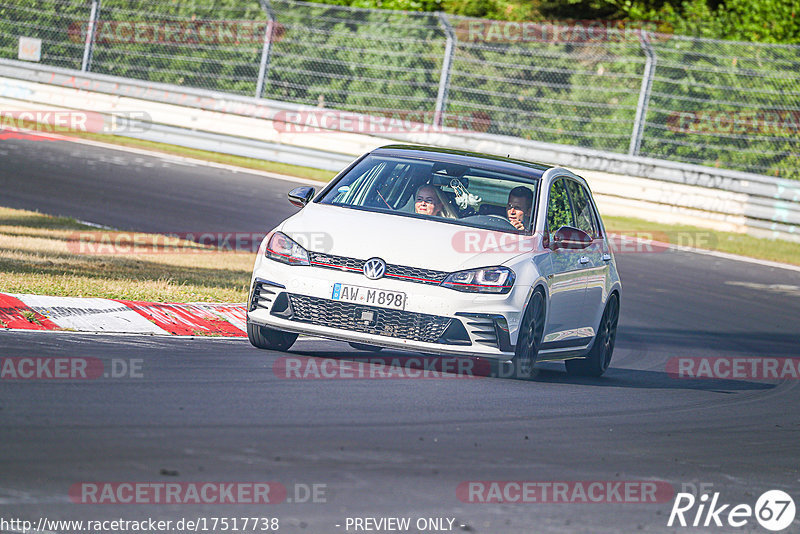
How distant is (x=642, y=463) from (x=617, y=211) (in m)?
15.8

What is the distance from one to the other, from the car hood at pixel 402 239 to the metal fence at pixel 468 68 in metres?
13.0

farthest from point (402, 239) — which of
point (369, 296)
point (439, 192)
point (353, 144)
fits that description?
point (353, 144)

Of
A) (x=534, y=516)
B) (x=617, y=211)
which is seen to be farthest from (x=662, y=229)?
A: (x=534, y=516)

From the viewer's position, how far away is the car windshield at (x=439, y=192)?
366 inches

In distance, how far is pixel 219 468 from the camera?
5629 millimetres

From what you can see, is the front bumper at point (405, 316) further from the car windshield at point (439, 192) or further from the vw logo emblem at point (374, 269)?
the car windshield at point (439, 192)

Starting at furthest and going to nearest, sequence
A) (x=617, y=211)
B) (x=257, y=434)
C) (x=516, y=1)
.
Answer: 1. (x=516, y=1)
2. (x=617, y=211)
3. (x=257, y=434)

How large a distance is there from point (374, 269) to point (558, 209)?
7.04ft

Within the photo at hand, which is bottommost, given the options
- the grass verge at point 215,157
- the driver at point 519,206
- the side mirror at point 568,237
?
the grass verge at point 215,157

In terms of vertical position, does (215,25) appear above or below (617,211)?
above

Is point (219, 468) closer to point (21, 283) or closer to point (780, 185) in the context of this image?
point (21, 283)

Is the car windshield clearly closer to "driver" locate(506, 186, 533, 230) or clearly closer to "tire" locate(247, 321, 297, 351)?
"driver" locate(506, 186, 533, 230)

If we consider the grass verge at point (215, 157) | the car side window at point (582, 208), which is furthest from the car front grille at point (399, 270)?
the grass verge at point (215, 157)

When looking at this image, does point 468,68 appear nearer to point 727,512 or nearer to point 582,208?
point 582,208
